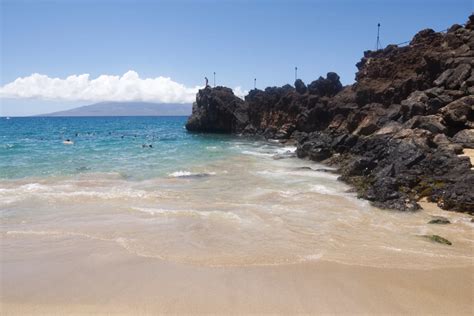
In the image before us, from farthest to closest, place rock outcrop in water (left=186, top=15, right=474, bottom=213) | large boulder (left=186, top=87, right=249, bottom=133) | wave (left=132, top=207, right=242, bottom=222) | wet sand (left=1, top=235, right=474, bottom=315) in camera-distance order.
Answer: large boulder (left=186, top=87, right=249, bottom=133)
rock outcrop in water (left=186, top=15, right=474, bottom=213)
wave (left=132, top=207, right=242, bottom=222)
wet sand (left=1, top=235, right=474, bottom=315)

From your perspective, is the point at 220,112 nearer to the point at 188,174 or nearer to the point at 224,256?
the point at 188,174

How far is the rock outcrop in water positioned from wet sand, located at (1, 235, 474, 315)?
7397mm

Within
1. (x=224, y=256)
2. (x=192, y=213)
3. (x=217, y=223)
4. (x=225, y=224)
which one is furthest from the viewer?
(x=192, y=213)

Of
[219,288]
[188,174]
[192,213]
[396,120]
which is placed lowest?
[219,288]

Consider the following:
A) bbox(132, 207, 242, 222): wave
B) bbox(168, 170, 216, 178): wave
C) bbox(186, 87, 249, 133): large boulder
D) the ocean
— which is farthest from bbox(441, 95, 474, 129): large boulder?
bbox(186, 87, 249, 133): large boulder

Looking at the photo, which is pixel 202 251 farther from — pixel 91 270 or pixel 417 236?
pixel 417 236

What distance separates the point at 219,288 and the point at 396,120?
2946 cm

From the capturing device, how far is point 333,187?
2023cm

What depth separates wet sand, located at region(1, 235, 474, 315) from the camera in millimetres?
7293

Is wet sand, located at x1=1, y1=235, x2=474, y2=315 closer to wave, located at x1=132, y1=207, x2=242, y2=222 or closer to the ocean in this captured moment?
the ocean

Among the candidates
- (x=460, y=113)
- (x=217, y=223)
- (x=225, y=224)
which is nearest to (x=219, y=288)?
(x=225, y=224)

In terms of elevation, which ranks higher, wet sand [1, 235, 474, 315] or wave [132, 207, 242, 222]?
wave [132, 207, 242, 222]

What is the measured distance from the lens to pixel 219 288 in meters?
8.09

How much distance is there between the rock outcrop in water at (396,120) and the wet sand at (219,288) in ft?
24.3
